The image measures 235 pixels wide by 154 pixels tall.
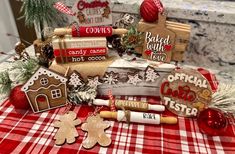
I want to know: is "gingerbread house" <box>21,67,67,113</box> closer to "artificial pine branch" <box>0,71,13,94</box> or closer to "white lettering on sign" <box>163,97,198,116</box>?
"artificial pine branch" <box>0,71,13,94</box>

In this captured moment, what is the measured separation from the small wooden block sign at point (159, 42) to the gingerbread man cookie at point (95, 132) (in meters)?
0.30

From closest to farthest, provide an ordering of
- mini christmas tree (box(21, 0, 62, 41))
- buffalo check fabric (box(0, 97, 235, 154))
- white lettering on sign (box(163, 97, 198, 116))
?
buffalo check fabric (box(0, 97, 235, 154)) → white lettering on sign (box(163, 97, 198, 116)) → mini christmas tree (box(21, 0, 62, 41))

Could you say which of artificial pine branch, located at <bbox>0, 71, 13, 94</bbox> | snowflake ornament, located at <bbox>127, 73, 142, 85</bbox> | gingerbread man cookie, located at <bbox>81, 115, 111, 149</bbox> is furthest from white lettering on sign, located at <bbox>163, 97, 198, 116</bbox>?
artificial pine branch, located at <bbox>0, 71, 13, 94</bbox>

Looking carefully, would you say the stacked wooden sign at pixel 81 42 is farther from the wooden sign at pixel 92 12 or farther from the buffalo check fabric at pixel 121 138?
the buffalo check fabric at pixel 121 138

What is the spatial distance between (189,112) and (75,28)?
48 cm

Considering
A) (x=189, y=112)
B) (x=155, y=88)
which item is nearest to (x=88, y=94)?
(x=155, y=88)

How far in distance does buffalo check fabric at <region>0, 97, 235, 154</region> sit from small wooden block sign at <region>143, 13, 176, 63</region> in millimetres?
211

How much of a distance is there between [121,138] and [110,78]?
23 cm

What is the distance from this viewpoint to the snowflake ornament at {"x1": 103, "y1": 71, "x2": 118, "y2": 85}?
90 cm

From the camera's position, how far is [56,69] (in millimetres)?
899

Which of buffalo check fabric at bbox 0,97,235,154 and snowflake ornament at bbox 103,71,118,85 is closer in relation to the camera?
buffalo check fabric at bbox 0,97,235,154

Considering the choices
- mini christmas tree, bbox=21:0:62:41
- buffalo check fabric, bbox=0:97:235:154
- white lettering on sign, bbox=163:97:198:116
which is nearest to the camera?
buffalo check fabric, bbox=0:97:235:154

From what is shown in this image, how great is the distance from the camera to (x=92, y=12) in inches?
36.5

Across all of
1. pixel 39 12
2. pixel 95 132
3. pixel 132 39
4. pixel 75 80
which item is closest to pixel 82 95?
pixel 75 80
